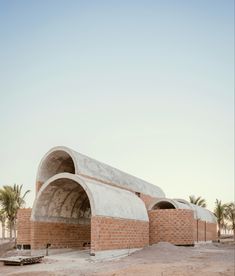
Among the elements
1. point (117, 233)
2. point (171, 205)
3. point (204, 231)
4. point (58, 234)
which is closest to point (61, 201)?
point (58, 234)

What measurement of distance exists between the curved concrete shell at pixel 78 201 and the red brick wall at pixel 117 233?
1.09 feet

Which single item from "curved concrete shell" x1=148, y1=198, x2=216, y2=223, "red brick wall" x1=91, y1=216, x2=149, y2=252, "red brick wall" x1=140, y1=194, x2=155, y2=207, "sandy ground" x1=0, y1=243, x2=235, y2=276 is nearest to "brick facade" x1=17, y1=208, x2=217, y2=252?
"red brick wall" x1=91, y1=216, x2=149, y2=252

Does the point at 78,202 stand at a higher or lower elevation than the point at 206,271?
higher

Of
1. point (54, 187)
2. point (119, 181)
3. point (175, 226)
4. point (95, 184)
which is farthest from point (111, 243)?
point (119, 181)

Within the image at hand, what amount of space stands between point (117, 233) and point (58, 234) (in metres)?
4.32

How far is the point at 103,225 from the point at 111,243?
1.30m

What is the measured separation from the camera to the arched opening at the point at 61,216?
70.8 feet

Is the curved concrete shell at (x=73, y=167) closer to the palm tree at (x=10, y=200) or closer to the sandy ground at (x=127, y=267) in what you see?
the sandy ground at (x=127, y=267)

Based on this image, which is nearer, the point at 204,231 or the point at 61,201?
the point at 61,201

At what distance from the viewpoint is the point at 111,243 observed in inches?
779

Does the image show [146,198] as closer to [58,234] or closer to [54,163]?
[54,163]

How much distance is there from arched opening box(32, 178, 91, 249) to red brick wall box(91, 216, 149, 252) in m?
3.60

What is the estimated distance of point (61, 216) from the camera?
927 inches

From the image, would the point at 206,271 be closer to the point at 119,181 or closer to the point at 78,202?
the point at 78,202
